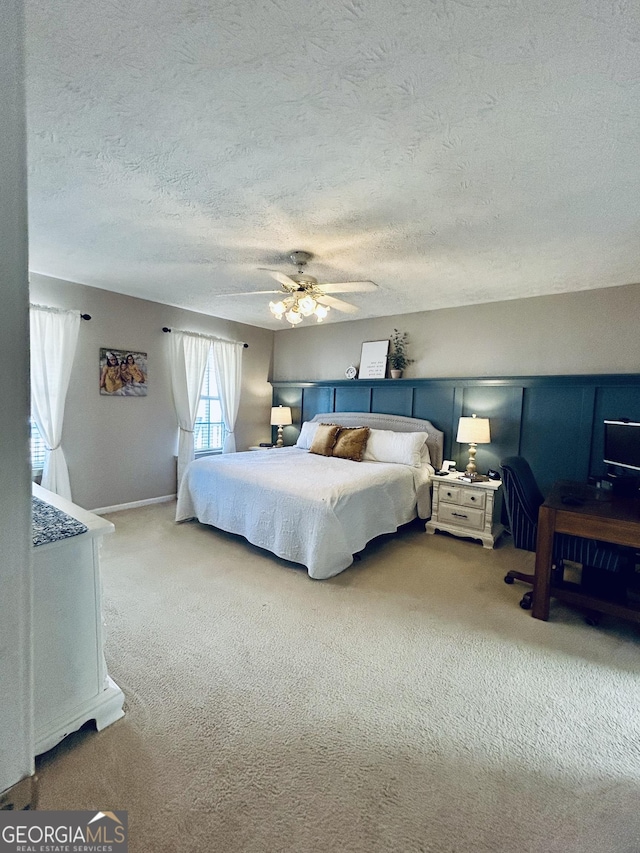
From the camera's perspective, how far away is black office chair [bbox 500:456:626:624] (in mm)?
2256

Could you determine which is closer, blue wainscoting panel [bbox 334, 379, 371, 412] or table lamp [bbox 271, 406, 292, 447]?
blue wainscoting panel [bbox 334, 379, 371, 412]

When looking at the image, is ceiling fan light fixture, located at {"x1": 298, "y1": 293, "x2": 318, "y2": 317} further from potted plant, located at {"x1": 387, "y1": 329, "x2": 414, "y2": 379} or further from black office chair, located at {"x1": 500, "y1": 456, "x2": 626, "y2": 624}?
potted plant, located at {"x1": 387, "y1": 329, "x2": 414, "y2": 379}

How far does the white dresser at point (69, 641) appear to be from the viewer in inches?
53.2

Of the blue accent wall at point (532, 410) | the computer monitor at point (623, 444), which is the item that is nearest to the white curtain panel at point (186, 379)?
the blue accent wall at point (532, 410)

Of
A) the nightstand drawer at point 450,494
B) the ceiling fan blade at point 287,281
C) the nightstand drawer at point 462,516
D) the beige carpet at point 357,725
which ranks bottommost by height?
the beige carpet at point 357,725

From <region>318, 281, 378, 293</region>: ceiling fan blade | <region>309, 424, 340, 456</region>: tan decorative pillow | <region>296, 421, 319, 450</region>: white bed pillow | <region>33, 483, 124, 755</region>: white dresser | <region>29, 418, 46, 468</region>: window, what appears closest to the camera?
<region>33, 483, 124, 755</region>: white dresser

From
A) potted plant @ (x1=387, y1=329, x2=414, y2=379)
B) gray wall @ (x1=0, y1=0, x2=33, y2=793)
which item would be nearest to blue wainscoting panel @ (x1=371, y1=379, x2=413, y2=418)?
potted plant @ (x1=387, y1=329, x2=414, y2=379)

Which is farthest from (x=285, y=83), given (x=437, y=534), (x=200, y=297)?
(x=437, y=534)

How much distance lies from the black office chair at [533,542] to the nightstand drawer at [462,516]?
784 millimetres

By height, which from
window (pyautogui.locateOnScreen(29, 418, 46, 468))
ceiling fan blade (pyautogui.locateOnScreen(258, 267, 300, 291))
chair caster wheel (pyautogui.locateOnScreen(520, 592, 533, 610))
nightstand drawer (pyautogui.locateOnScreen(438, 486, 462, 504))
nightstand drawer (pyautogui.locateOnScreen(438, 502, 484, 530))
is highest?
ceiling fan blade (pyautogui.locateOnScreen(258, 267, 300, 291))

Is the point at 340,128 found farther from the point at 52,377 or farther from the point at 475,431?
the point at 52,377

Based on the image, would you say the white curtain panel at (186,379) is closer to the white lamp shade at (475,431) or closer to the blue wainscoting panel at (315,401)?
the blue wainscoting panel at (315,401)

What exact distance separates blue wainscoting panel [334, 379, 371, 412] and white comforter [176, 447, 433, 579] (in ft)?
3.86

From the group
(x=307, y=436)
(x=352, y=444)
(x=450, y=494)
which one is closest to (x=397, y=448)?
(x=352, y=444)
